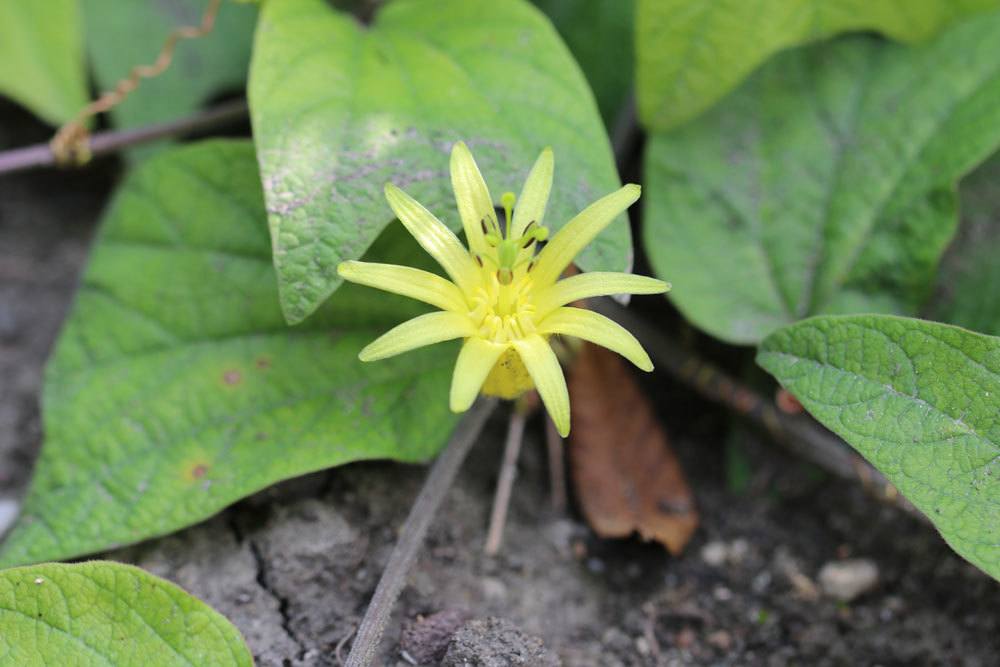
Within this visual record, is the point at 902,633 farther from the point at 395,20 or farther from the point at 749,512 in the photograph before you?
the point at 395,20

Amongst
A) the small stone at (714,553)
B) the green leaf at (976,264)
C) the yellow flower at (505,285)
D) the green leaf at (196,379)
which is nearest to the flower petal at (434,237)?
the yellow flower at (505,285)

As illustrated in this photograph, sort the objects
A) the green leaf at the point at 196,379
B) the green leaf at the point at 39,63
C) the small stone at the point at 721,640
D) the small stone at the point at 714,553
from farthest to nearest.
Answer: the green leaf at the point at 39,63, the small stone at the point at 714,553, the small stone at the point at 721,640, the green leaf at the point at 196,379

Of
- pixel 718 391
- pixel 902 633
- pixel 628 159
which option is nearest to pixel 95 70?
pixel 628 159

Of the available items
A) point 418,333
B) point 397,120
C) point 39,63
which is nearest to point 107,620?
point 418,333

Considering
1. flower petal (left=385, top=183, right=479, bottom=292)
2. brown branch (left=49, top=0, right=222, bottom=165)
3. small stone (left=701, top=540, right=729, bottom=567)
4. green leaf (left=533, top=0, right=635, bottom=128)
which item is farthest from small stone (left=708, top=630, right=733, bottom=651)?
brown branch (left=49, top=0, right=222, bottom=165)

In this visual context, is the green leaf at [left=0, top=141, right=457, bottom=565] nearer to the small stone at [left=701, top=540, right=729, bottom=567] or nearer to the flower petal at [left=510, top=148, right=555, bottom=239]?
the flower petal at [left=510, top=148, right=555, bottom=239]

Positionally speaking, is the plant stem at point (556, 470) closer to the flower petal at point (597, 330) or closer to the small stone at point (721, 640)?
the small stone at point (721, 640)

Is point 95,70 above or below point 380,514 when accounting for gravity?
above
